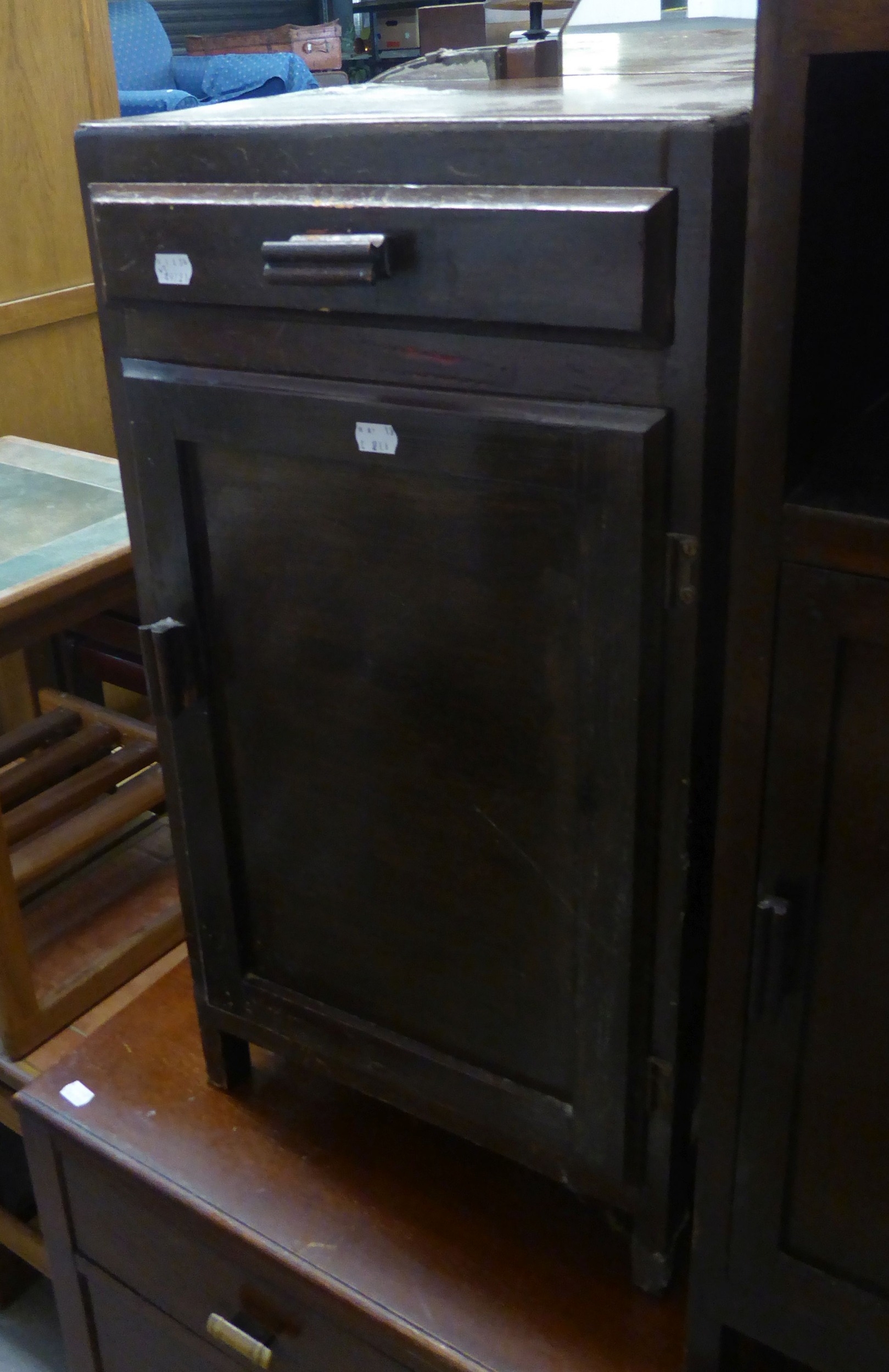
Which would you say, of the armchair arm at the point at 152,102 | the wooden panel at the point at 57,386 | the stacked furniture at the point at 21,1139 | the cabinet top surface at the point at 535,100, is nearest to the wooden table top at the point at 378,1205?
the stacked furniture at the point at 21,1139

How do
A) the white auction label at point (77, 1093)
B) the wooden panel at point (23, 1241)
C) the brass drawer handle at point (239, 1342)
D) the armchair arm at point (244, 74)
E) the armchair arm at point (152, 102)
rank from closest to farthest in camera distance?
1. the brass drawer handle at point (239, 1342)
2. the white auction label at point (77, 1093)
3. the wooden panel at point (23, 1241)
4. the armchair arm at point (152, 102)
5. the armchair arm at point (244, 74)

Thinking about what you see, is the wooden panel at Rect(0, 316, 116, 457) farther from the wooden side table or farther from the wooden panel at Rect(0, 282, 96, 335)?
the wooden side table

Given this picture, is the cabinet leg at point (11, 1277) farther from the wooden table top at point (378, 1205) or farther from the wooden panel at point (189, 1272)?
the wooden table top at point (378, 1205)

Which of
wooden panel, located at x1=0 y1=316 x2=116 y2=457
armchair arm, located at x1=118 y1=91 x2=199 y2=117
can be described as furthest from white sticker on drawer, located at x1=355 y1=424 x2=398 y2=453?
armchair arm, located at x1=118 y1=91 x2=199 y2=117

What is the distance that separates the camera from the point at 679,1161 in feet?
2.81

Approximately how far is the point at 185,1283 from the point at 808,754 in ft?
2.65

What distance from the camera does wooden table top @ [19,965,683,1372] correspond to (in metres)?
0.91

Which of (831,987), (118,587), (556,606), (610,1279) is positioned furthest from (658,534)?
(118,587)

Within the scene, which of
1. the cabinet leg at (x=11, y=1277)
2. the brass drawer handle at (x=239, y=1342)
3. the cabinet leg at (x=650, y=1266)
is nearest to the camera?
the cabinet leg at (x=650, y=1266)

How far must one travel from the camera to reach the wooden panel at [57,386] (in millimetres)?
1908

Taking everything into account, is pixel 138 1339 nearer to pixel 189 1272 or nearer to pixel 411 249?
pixel 189 1272

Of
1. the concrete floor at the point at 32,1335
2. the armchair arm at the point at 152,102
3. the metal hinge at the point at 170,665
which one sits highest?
the armchair arm at the point at 152,102

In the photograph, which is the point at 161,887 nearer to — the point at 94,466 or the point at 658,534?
the point at 94,466

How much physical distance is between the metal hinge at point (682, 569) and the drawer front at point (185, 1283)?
0.66 metres
